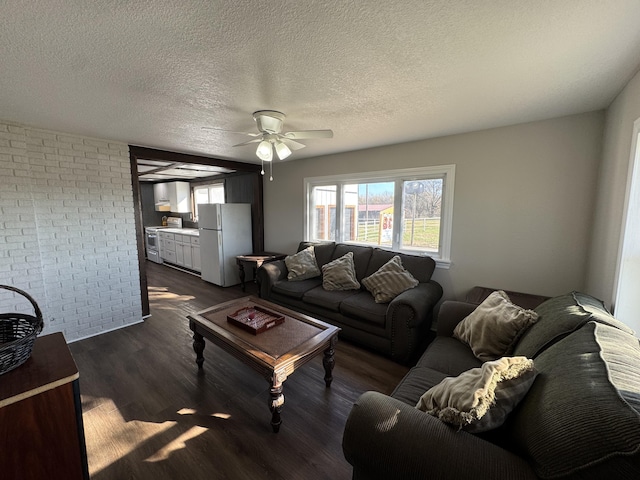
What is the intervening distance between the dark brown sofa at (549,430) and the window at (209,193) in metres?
5.96

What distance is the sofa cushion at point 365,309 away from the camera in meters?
2.60

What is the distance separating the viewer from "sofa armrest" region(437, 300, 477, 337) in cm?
213

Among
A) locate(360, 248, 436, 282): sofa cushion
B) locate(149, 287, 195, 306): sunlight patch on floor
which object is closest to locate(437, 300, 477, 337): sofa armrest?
locate(360, 248, 436, 282): sofa cushion

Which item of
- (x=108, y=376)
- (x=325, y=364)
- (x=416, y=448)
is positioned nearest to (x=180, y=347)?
(x=108, y=376)

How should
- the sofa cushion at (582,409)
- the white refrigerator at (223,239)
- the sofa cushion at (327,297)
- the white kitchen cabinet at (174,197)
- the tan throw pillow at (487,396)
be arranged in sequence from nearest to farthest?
the sofa cushion at (582,409), the tan throw pillow at (487,396), the sofa cushion at (327,297), the white refrigerator at (223,239), the white kitchen cabinet at (174,197)

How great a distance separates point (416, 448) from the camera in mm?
918

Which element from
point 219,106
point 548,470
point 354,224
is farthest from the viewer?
point 354,224

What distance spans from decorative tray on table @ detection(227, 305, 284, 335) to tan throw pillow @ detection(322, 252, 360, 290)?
1.06 meters

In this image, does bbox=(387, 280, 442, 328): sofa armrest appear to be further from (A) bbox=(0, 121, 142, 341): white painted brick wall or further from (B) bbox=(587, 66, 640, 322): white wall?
(A) bbox=(0, 121, 142, 341): white painted brick wall

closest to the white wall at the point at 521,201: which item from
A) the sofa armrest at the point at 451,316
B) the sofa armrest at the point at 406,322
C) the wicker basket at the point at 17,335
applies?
the sofa armrest at the point at 406,322

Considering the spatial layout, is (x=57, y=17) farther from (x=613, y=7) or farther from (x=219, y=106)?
(x=613, y=7)

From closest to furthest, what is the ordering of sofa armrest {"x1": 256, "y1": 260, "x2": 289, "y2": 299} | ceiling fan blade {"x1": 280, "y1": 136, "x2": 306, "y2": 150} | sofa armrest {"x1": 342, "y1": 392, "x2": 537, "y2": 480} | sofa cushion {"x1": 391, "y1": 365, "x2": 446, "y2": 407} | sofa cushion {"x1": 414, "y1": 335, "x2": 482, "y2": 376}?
sofa armrest {"x1": 342, "y1": 392, "x2": 537, "y2": 480}
sofa cushion {"x1": 391, "y1": 365, "x2": 446, "y2": 407}
sofa cushion {"x1": 414, "y1": 335, "x2": 482, "y2": 376}
ceiling fan blade {"x1": 280, "y1": 136, "x2": 306, "y2": 150}
sofa armrest {"x1": 256, "y1": 260, "x2": 289, "y2": 299}

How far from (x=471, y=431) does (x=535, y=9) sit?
1.70 metres

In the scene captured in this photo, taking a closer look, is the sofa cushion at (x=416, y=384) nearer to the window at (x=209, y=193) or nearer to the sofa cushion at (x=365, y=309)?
the sofa cushion at (x=365, y=309)
